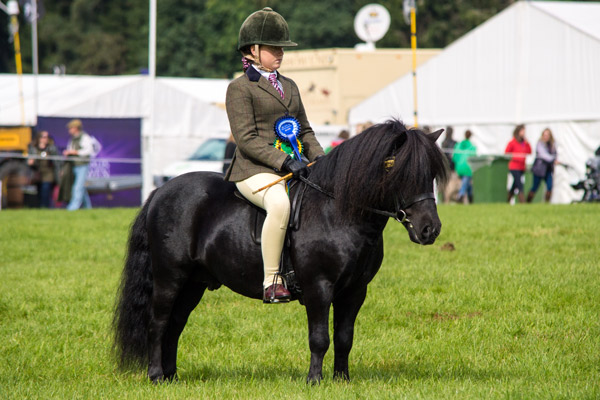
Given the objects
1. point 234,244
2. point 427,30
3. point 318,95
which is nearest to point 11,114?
point 318,95

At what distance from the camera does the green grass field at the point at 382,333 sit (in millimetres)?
6035

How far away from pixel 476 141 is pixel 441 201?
9.24 ft

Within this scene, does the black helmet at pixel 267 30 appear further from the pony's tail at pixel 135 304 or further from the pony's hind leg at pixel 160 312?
the pony's hind leg at pixel 160 312

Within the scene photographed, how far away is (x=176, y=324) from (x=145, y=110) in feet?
65.7

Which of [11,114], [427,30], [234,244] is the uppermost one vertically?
[427,30]

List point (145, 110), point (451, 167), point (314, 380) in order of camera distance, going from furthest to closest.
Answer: point (145, 110)
point (451, 167)
point (314, 380)

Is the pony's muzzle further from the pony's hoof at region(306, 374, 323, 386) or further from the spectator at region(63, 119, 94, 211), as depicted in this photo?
the spectator at region(63, 119, 94, 211)

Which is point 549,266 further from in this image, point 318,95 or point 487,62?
point 318,95

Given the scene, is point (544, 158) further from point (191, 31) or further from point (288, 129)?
point (191, 31)

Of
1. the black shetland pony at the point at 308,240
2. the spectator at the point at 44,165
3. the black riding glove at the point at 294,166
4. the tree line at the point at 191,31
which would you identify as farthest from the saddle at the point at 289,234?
the tree line at the point at 191,31

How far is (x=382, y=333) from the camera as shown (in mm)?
8070

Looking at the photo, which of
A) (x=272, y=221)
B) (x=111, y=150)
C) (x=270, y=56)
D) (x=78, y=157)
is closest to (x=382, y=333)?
(x=272, y=221)

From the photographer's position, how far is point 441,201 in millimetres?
25688

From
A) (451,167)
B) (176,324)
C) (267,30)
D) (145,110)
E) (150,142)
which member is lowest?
(176,324)
